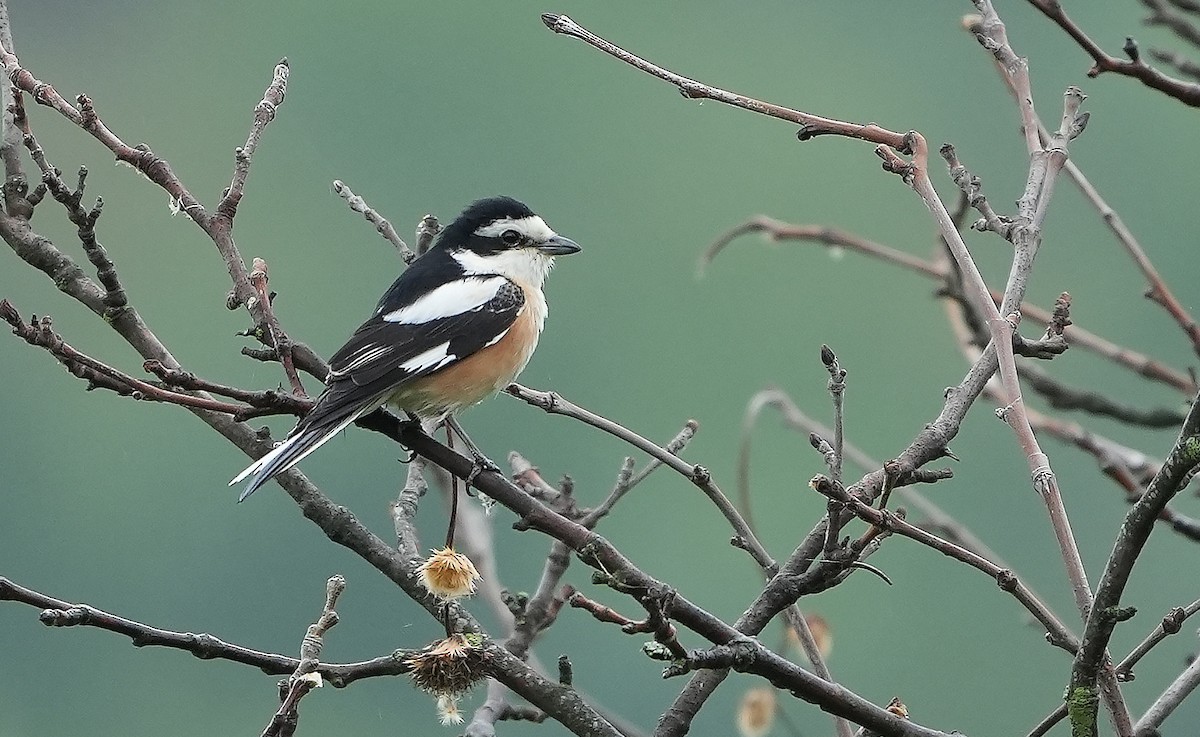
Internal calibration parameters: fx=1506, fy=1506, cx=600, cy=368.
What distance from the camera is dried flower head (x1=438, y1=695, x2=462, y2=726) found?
2.20 metres

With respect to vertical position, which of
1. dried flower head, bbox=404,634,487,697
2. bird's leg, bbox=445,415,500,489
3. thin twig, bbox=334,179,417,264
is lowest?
dried flower head, bbox=404,634,487,697

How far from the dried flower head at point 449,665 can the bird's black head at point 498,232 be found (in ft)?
7.38

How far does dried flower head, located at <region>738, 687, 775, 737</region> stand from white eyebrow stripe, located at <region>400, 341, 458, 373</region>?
3.50 ft

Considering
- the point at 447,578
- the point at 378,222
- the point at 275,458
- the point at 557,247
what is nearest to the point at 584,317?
the point at 557,247

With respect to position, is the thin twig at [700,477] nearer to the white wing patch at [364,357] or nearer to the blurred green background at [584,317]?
the white wing patch at [364,357]

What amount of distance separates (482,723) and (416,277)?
1.68 metres

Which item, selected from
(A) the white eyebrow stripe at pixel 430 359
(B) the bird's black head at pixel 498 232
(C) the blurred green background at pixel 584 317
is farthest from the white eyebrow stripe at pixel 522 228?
→ (C) the blurred green background at pixel 584 317

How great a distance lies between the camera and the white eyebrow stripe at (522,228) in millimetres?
4316

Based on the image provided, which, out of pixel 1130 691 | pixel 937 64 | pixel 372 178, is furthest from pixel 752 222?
pixel 937 64

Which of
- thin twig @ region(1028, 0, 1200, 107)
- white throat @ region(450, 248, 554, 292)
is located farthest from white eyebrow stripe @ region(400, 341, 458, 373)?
thin twig @ region(1028, 0, 1200, 107)

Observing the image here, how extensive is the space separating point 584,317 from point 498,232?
18.6 m

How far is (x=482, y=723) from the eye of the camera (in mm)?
2342

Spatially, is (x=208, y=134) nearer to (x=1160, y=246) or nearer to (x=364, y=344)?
(x=1160, y=246)

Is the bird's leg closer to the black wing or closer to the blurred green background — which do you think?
the black wing
